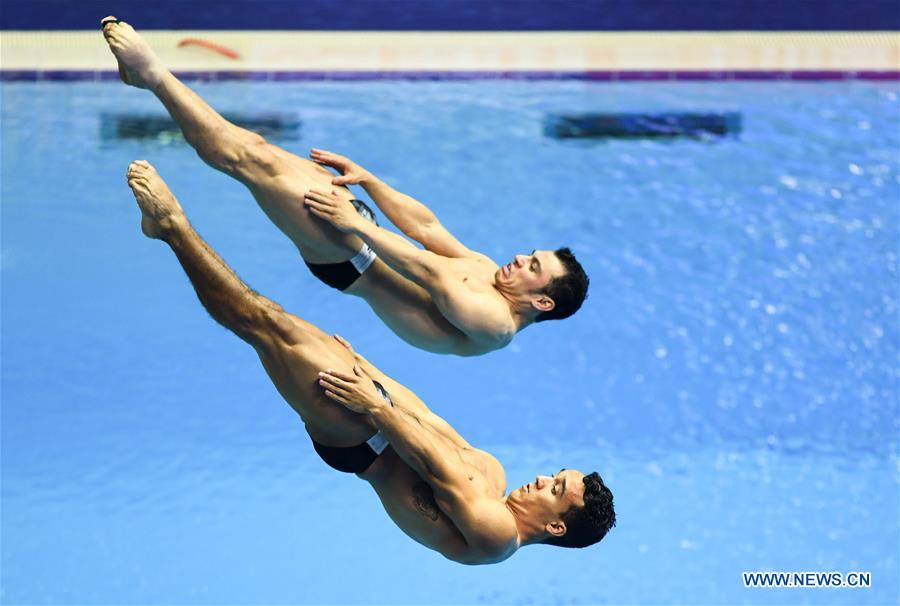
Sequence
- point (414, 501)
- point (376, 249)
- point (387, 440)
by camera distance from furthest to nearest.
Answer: point (414, 501) < point (387, 440) < point (376, 249)

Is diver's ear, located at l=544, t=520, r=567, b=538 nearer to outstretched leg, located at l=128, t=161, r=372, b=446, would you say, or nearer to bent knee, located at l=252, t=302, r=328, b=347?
outstretched leg, located at l=128, t=161, r=372, b=446

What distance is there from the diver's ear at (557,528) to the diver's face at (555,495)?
0.10ft

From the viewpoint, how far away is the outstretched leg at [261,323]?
15.3 ft

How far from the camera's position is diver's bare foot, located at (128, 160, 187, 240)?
15.2ft

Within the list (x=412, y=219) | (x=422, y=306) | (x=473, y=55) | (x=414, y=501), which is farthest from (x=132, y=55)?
(x=473, y=55)

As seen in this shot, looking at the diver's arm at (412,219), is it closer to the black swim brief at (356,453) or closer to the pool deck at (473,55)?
the black swim brief at (356,453)

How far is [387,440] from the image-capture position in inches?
204

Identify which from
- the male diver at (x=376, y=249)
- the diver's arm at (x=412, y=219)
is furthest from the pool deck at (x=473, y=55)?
the male diver at (x=376, y=249)

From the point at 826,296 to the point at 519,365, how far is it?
2.45m

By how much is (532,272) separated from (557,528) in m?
1.10

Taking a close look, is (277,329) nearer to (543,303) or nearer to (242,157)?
(242,157)

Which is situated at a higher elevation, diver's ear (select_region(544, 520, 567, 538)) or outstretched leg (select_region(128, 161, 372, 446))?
outstretched leg (select_region(128, 161, 372, 446))

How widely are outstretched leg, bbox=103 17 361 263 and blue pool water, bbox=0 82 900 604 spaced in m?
2.86

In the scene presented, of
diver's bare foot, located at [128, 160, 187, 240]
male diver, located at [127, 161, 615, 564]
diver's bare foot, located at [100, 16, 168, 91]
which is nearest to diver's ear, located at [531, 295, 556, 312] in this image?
male diver, located at [127, 161, 615, 564]
